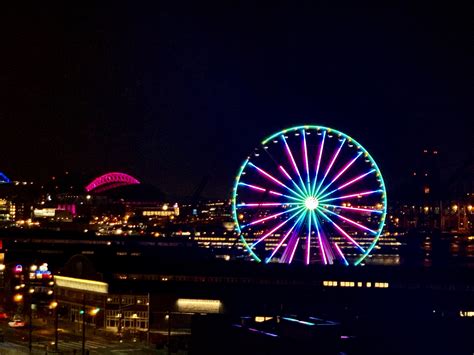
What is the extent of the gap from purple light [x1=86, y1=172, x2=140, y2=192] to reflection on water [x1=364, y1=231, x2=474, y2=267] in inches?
2425

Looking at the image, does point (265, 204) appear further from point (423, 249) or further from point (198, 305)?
point (423, 249)

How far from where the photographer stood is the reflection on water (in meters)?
72.1

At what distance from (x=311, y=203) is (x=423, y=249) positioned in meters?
47.4

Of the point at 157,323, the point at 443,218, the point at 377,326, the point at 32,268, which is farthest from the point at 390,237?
the point at 377,326

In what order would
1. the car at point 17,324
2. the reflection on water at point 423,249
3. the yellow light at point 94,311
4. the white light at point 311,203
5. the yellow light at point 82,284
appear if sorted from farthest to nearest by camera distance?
the reflection on water at point 423,249 < the yellow light at point 82,284 < the yellow light at point 94,311 < the car at point 17,324 < the white light at point 311,203

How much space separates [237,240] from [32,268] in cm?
3296

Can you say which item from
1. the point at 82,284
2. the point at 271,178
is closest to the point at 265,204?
the point at 271,178

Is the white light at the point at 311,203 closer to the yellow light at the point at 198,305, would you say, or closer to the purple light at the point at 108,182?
the yellow light at the point at 198,305

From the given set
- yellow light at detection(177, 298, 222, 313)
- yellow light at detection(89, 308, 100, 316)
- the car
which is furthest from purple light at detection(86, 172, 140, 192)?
yellow light at detection(177, 298, 222, 313)

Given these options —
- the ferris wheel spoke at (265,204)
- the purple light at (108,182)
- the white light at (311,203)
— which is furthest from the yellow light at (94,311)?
the purple light at (108,182)

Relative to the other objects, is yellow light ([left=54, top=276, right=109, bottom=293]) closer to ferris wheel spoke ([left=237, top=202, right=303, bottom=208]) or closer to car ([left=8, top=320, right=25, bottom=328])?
car ([left=8, top=320, right=25, bottom=328])

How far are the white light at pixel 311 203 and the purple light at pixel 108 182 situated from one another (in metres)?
107

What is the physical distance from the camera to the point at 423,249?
273ft

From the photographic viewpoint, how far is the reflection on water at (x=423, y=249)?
237ft
